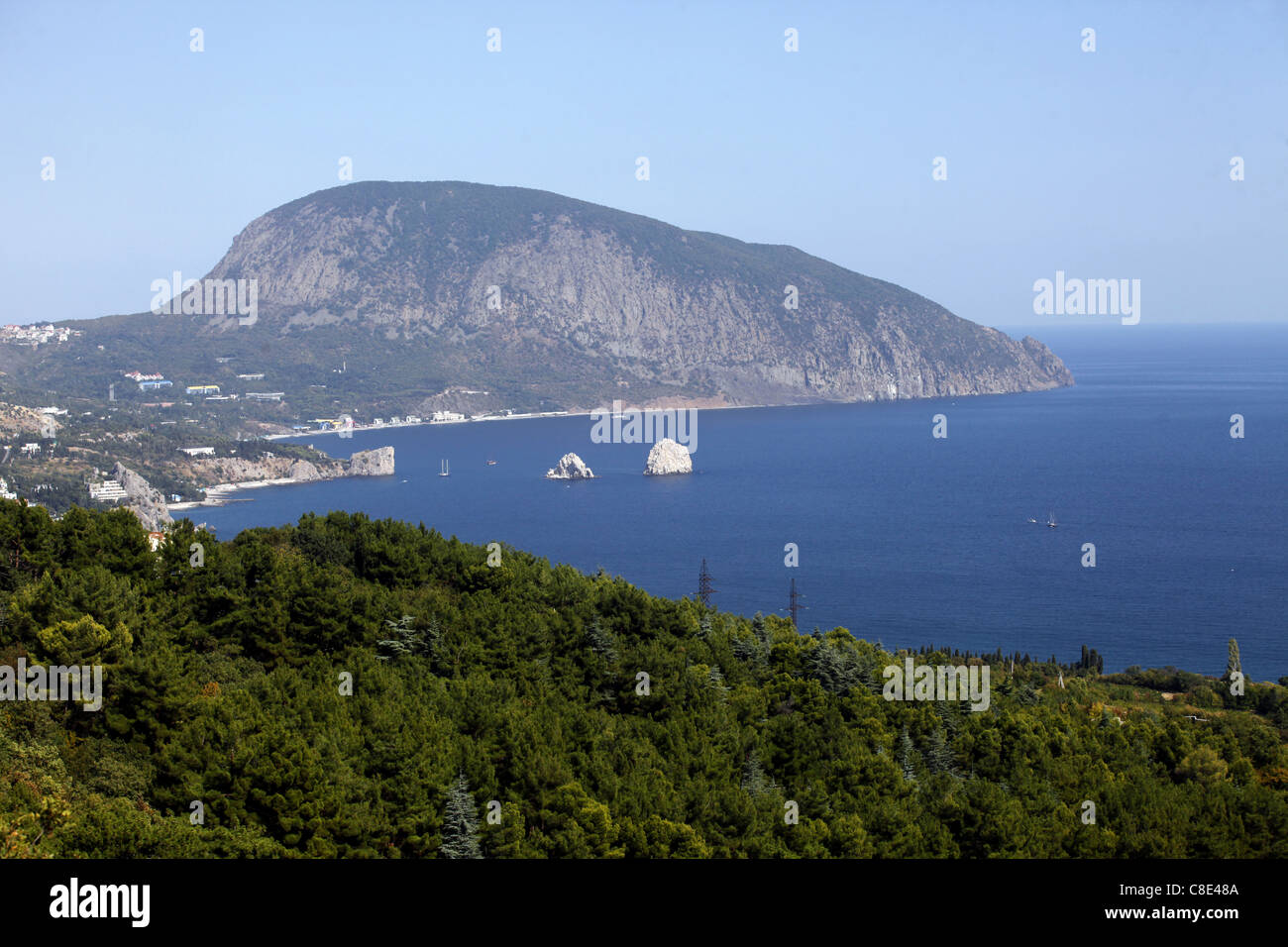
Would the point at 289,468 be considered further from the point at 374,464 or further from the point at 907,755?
the point at 907,755

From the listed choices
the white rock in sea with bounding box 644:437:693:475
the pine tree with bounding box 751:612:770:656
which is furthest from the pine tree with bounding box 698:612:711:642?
the white rock in sea with bounding box 644:437:693:475

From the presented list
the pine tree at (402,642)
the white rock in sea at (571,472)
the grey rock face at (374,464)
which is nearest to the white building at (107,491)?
the grey rock face at (374,464)

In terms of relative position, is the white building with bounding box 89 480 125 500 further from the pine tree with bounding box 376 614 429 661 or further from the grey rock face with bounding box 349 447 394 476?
the pine tree with bounding box 376 614 429 661

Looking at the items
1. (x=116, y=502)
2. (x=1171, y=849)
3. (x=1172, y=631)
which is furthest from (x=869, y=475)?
(x=1171, y=849)

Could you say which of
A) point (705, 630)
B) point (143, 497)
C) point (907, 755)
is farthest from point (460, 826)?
point (143, 497)

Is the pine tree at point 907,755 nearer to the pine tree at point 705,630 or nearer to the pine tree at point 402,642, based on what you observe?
the pine tree at point 705,630
